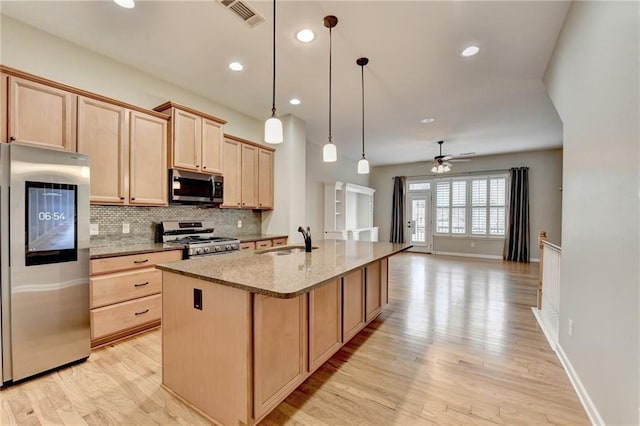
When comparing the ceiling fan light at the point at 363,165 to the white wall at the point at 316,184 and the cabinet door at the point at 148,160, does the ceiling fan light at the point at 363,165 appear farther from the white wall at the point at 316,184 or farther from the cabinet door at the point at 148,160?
the white wall at the point at 316,184

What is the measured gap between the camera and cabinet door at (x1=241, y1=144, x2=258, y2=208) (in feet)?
14.0

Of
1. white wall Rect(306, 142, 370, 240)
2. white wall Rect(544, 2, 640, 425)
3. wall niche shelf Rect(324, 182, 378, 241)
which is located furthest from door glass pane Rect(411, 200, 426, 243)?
white wall Rect(544, 2, 640, 425)

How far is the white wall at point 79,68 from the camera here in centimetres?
238

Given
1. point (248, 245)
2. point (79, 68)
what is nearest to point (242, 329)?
point (248, 245)

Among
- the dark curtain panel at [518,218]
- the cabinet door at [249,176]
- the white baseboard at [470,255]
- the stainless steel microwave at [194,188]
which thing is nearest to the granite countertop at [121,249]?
the stainless steel microwave at [194,188]

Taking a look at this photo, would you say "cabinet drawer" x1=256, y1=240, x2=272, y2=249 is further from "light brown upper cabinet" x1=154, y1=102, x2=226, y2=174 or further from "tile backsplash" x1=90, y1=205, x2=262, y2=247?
"light brown upper cabinet" x1=154, y1=102, x2=226, y2=174

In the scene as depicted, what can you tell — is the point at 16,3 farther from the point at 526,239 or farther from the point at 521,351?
the point at 526,239

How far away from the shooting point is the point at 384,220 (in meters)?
9.35

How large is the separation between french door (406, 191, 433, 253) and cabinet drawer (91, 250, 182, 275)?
294 inches

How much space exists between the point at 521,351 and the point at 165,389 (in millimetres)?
2981

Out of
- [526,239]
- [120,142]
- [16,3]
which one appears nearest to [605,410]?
[120,142]

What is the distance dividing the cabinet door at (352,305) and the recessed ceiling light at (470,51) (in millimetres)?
2453

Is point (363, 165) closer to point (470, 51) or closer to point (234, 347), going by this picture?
point (470, 51)

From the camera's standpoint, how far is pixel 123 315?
2590 millimetres
